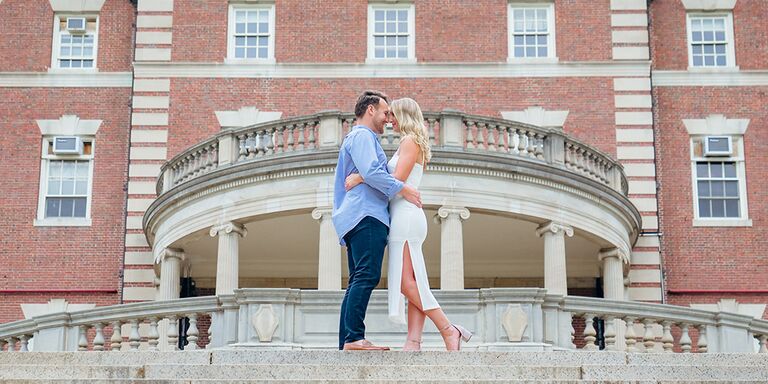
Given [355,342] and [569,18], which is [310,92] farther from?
[355,342]

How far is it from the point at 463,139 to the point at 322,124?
2.22m

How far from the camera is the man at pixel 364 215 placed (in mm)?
10711

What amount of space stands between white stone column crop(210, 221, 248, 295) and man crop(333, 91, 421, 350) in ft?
36.5

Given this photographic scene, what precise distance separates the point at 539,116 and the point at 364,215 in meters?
16.2

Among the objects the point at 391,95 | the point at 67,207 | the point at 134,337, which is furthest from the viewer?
the point at 67,207

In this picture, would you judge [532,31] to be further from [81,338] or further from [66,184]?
[81,338]

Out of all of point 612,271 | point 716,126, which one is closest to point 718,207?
point 716,126

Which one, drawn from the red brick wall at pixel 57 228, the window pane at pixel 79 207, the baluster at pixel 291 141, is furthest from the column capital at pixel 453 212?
the window pane at pixel 79 207

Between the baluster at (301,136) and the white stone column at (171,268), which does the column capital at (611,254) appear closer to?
the baluster at (301,136)

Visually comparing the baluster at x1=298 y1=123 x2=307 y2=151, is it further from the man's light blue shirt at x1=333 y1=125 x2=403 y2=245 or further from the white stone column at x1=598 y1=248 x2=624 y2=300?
the man's light blue shirt at x1=333 y1=125 x2=403 y2=245

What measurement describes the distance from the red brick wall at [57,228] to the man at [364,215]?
1630 cm

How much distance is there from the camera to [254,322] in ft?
53.2

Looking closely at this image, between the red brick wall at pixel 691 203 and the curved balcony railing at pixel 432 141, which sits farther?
the red brick wall at pixel 691 203

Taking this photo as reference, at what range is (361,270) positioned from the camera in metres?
10.7
